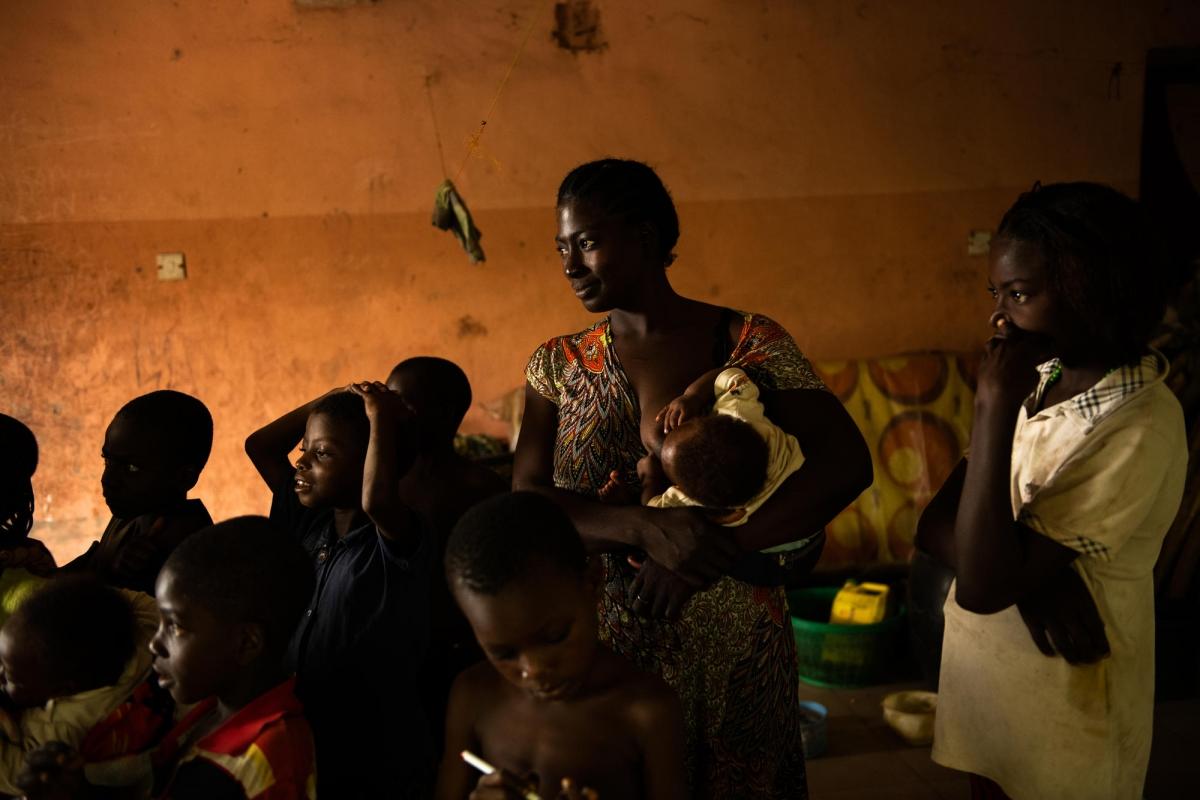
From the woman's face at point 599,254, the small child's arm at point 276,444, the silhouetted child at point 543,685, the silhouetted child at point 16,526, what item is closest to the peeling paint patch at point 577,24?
the small child's arm at point 276,444

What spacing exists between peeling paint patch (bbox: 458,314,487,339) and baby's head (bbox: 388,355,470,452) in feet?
7.36

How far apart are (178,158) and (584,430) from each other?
392cm

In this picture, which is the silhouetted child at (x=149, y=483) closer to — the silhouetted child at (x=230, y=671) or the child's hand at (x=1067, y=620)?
the silhouetted child at (x=230, y=671)

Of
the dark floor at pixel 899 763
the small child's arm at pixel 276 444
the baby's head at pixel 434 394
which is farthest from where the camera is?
the dark floor at pixel 899 763

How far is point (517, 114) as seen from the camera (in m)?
5.05

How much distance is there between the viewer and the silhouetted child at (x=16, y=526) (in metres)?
1.90

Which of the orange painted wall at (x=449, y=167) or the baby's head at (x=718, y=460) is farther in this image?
the orange painted wall at (x=449, y=167)

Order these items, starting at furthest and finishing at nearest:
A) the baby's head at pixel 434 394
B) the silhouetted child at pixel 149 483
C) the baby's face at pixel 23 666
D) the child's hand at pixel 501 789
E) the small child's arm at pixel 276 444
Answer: the baby's head at pixel 434 394, the small child's arm at pixel 276 444, the silhouetted child at pixel 149 483, the baby's face at pixel 23 666, the child's hand at pixel 501 789

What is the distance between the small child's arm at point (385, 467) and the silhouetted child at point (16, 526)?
0.72 m

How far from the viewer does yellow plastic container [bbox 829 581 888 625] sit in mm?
4156

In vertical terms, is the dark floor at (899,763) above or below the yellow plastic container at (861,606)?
below

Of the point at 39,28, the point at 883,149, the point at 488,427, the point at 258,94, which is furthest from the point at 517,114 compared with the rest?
the point at 39,28

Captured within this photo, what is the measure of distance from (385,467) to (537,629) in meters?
0.58

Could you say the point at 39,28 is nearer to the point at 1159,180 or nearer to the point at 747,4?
the point at 747,4
